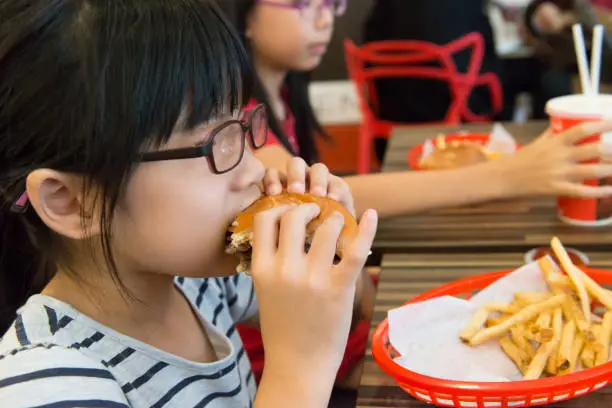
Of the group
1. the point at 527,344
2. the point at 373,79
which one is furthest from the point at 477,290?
the point at 373,79

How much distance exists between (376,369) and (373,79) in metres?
2.40

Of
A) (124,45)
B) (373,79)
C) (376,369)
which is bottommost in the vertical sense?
(373,79)

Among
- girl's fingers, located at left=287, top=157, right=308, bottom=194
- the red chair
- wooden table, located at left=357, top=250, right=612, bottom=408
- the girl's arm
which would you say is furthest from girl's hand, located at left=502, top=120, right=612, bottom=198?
the red chair

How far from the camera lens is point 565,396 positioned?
83cm

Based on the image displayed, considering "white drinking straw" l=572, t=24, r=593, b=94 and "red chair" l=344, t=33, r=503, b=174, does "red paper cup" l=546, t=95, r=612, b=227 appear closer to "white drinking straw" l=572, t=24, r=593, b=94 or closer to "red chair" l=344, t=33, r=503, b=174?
"white drinking straw" l=572, t=24, r=593, b=94

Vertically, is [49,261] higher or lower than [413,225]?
higher

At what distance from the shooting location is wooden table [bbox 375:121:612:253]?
1299 millimetres

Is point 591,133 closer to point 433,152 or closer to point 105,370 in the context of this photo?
point 433,152

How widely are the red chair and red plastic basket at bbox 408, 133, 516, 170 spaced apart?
110cm

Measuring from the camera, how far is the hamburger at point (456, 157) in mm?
1621

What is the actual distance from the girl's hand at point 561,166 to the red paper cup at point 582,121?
0.02 metres

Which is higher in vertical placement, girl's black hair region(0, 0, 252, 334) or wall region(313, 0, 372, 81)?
girl's black hair region(0, 0, 252, 334)

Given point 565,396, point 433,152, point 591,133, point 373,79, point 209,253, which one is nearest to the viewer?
point 565,396

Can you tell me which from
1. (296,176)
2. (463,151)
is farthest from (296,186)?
(463,151)
